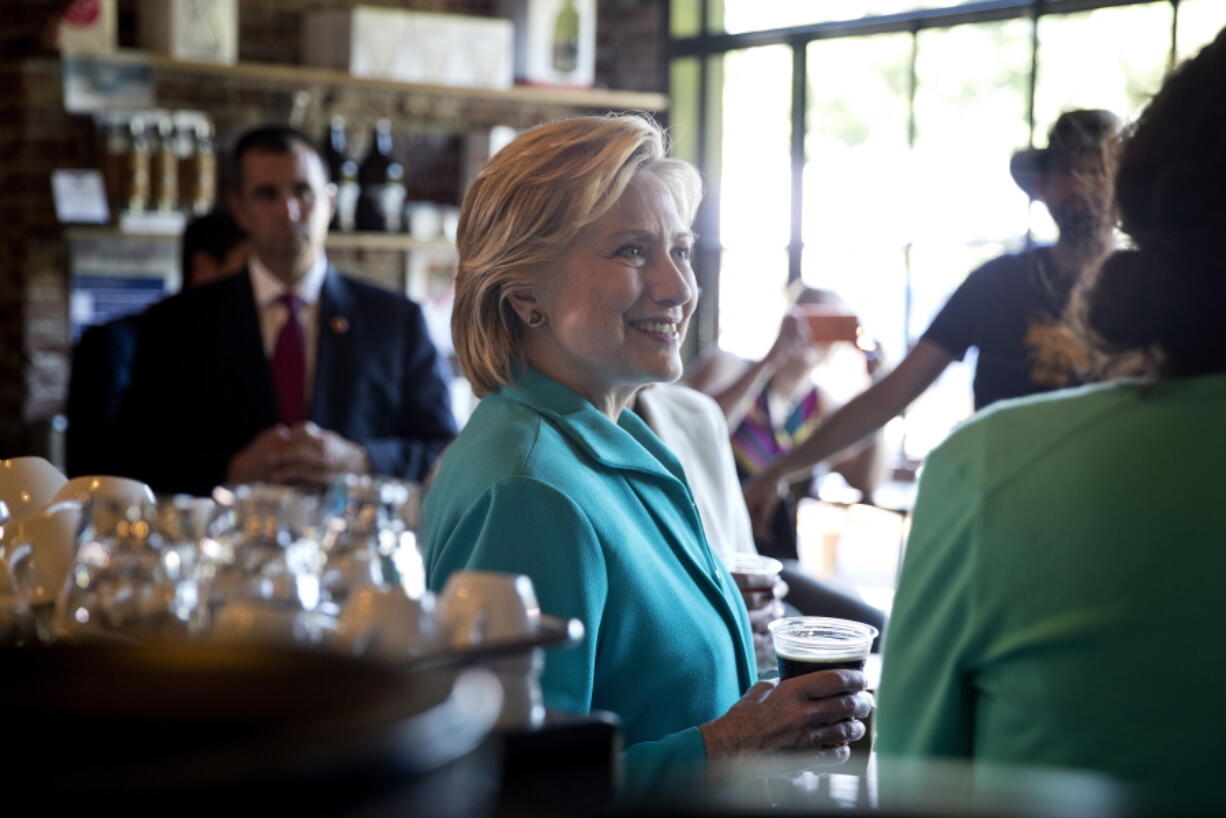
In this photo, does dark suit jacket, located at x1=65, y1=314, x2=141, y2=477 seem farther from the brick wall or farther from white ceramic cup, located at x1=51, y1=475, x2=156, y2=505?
white ceramic cup, located at x1=51, y1=475, x2=156, y2=505

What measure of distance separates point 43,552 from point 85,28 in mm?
4222

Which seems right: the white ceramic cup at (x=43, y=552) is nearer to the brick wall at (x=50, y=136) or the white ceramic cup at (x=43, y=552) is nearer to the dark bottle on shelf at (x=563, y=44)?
the brick wall at (x=50, y=136)

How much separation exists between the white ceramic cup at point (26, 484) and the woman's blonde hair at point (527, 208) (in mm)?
610

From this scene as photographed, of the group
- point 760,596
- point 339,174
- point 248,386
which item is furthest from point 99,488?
point 339,174

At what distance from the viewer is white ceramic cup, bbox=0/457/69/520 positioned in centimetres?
131

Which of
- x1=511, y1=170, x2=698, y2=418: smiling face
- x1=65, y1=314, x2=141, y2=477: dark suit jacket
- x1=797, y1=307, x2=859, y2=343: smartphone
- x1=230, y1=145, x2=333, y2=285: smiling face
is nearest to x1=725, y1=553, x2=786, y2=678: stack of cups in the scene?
x1=511, y1=170, x2=698, y2=418: smiling face

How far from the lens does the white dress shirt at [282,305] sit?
3330 mm

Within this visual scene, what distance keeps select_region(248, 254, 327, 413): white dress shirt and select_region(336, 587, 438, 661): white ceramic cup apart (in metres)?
2.51

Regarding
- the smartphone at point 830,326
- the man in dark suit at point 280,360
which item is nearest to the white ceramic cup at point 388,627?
the man in dark suit at point 280,360

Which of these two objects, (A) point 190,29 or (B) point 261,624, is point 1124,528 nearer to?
(B) point 261,624

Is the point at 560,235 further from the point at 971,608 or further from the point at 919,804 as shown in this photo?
the point at 919,804

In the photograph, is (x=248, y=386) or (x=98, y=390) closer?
(x=248, y=386)

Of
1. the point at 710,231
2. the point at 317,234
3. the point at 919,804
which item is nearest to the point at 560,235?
the point at 919,804

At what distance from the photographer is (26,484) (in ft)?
4.36
